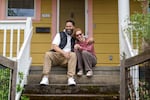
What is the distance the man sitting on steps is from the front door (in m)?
1.97

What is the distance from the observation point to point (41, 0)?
295 inches

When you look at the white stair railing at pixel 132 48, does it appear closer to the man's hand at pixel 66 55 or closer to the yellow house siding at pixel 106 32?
the man's hand at pixel 66 55

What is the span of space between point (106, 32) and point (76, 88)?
2633 mm

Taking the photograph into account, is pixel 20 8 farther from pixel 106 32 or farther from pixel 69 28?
pixel 69 28

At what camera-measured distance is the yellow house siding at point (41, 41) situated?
7.20m

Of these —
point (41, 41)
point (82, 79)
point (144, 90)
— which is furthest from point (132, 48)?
point (41, 41)

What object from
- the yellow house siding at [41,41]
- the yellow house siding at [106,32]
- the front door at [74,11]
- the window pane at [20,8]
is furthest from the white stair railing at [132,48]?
the window pane at [20,8]

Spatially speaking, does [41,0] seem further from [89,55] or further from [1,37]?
[89,55]

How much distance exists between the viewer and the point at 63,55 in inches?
209

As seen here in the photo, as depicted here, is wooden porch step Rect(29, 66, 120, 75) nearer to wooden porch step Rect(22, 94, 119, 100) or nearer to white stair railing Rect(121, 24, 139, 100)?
white stair railing Rect(121, 24, 139, 100)

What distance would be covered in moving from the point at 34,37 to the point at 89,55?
233 centimetres

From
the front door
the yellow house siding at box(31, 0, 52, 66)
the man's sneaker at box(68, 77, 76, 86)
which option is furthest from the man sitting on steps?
the front door

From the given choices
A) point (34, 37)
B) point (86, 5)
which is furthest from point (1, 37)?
point (86, 5)

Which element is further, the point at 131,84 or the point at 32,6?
the point at 32,6
